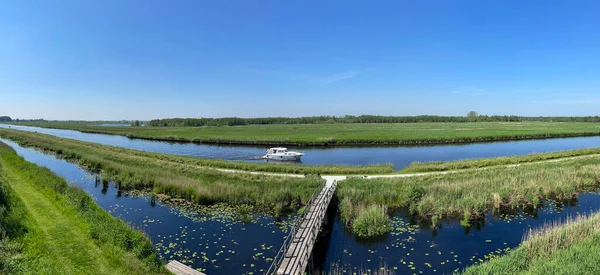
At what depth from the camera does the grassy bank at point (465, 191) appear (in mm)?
19953

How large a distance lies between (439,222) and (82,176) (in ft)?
116

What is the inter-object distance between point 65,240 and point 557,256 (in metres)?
19.1

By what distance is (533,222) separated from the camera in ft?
60.8

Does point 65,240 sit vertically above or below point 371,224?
above

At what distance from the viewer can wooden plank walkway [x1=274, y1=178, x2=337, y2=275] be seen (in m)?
11.5

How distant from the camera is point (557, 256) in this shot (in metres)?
11.3

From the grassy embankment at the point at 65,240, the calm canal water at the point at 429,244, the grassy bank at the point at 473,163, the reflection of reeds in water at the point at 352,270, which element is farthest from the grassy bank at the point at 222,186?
the grassy bank at the point at 473,163

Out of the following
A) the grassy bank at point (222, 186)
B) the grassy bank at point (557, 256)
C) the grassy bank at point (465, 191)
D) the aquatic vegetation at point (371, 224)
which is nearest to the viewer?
the grassy bank at point (557, 256)

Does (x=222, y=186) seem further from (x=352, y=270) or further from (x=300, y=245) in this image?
(x=352, y=270)

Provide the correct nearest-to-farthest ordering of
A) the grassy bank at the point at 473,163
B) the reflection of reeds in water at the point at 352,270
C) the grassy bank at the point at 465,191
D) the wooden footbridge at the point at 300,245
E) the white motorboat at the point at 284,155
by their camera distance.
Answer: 1. the wooden footbridge at the point at 300,245
2. the reflection of reeds in water at the point at 352,270
3. the grassy bank at the point at 465,191
4. the grassy bank at the point at 473,163
5. the white motorboat at the point at 284,155

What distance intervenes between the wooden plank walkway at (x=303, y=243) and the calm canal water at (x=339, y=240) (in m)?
1.26

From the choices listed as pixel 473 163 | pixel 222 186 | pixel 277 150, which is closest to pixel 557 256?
pixel 222 186

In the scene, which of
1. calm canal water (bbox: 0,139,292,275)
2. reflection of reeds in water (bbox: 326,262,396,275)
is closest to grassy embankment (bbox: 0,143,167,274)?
calm canal water (bbox: 0,139,292,275)

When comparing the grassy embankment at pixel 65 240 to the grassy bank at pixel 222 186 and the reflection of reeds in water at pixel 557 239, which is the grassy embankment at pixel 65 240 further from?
the reflection of reeds in water at pixel 557 239
